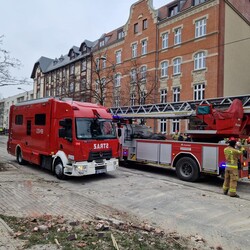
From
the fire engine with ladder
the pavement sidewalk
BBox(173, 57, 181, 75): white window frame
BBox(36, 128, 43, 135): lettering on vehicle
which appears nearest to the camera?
the pavement sidewalk

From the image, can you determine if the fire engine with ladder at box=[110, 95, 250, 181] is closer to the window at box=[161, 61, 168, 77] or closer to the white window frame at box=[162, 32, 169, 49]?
the window at box=[161, 61, 168, 77]

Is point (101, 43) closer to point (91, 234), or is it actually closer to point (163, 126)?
point (163, 126)

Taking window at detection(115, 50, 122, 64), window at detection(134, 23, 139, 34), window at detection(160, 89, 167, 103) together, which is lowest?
window at detection(160, 89, 167, 103)

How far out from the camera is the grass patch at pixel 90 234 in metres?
4.33

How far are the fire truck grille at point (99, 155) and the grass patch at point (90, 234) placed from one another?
4350 mm

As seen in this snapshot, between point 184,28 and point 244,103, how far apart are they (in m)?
21.2

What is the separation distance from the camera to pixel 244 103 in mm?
10453

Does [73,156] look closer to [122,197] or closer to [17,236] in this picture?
[122,197]

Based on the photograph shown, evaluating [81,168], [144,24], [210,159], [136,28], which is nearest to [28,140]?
[81,168]

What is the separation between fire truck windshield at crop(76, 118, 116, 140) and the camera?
992cm

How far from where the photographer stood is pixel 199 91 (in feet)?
91.4

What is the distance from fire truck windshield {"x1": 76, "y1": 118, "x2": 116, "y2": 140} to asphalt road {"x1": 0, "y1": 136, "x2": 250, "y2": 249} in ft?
5.56

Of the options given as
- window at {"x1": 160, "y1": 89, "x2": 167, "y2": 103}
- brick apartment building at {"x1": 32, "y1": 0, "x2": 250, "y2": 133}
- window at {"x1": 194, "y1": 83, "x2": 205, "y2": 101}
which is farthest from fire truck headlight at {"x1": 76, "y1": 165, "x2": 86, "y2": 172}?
window at {"x1": 160, "y1": 89, "x2": 167, "y2": 103}

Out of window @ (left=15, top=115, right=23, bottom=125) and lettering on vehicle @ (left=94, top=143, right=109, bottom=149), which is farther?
window @ (left=15, top=115, right=23, bottom=125)
